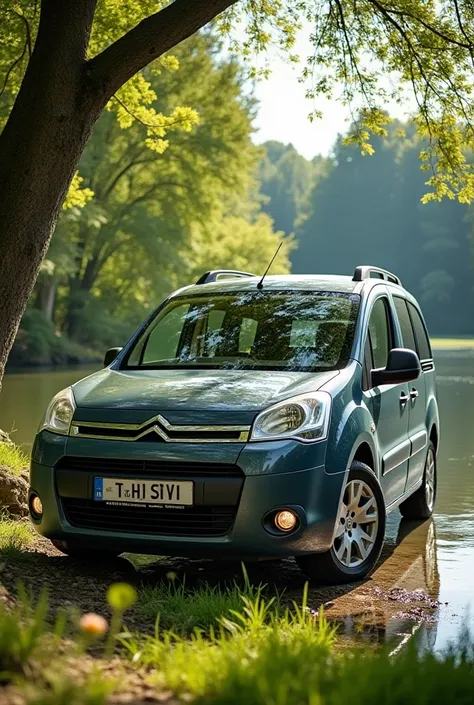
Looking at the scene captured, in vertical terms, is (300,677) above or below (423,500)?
above

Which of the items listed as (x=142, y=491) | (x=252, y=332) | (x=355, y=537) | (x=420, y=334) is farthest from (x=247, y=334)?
(x=420, y=334)

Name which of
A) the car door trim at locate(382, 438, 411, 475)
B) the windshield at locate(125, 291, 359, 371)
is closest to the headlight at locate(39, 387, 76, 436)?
the windshield at locate(125, 291, 359, 371)

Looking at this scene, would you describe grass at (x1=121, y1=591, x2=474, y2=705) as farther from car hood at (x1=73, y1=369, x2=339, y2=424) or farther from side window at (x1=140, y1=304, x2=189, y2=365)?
side window at (x1=140, y1=304, x2=189, y2=365)

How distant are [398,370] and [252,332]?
1.01 meters

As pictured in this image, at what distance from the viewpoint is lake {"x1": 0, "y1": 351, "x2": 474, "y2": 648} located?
5938 mm

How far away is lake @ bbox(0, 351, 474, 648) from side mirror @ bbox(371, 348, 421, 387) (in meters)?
1.26

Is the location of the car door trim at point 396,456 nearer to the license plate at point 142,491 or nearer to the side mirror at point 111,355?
the license plate at point 142,491

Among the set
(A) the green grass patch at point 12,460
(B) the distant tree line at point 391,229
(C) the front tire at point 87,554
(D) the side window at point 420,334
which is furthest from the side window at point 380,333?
(B) the distant tree line at point 391,229

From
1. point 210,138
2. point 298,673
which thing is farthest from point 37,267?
point 210,138

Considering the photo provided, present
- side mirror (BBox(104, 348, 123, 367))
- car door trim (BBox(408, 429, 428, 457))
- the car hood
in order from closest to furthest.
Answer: the car hood < side mirror (BBox(104, 348, 123, 367)) < car door trim (BBox(408, 429, 428, 457))

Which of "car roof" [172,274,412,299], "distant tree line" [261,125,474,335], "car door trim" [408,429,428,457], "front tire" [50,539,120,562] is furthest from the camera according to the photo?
"distant tree line" [261,125,474,335]

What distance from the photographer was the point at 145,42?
7.61 metres

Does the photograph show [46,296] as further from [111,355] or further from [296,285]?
[296,285]

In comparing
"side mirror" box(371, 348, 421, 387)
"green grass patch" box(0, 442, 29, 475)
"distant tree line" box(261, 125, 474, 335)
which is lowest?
"green grass patch" box(0, 442, 29, 475)
